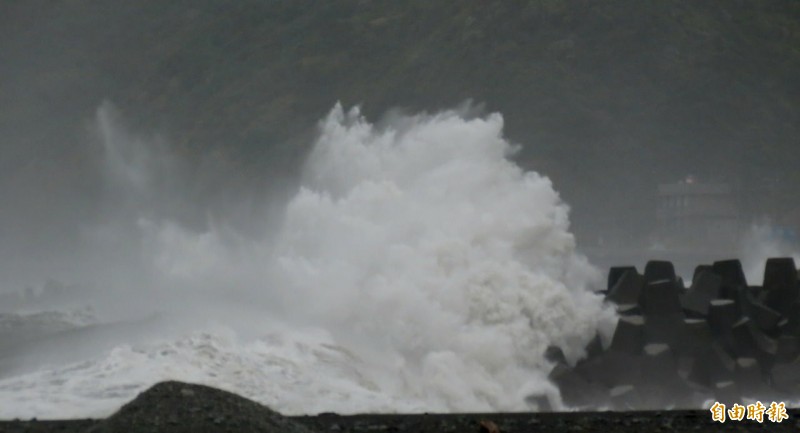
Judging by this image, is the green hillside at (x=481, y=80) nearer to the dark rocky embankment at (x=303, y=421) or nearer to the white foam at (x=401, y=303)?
the white foam at (x=401, y=303)

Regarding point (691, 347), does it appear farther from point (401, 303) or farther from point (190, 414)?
point (190, 414)

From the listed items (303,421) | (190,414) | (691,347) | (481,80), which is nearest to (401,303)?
(691,347)

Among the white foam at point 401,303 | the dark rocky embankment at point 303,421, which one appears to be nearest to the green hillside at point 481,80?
the white foam at point 401,303

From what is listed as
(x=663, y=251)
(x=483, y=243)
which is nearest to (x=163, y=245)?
(x=663, y=251)

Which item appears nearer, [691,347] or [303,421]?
[303,421]

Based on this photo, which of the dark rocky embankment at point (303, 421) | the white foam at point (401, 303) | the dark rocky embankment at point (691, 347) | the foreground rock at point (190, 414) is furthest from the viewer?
the dark rocky embankment at point (691, 347)

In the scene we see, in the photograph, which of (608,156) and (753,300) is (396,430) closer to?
(753,300)
